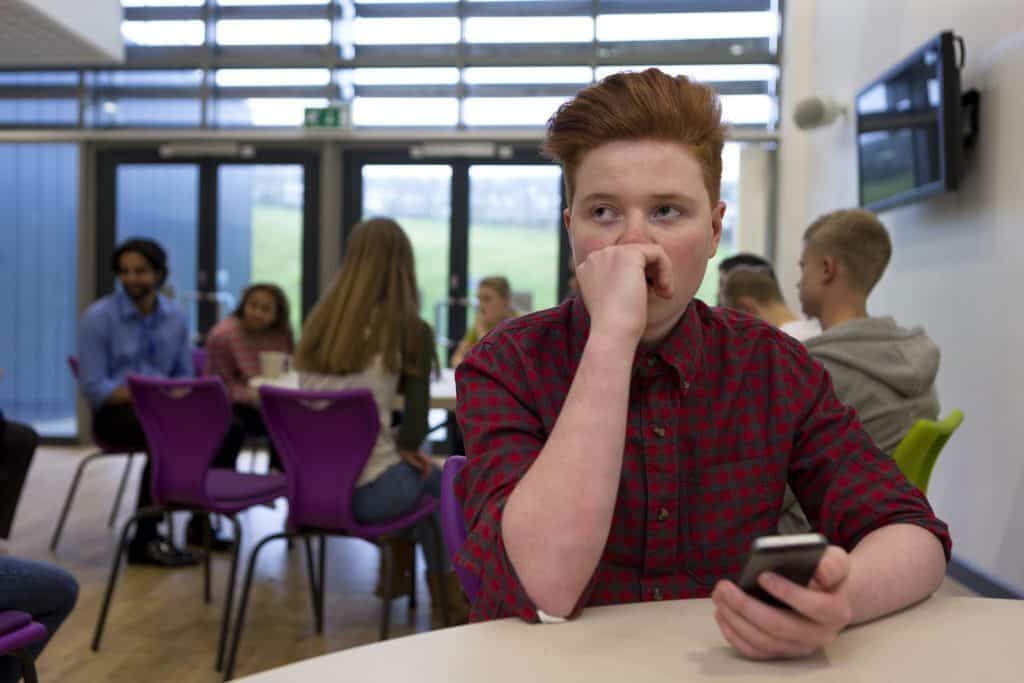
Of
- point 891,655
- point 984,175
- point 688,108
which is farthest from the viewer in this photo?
point 984,175

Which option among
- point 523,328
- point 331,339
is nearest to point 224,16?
point 331,339

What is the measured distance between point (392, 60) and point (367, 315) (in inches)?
209

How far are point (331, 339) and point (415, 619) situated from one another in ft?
3.64

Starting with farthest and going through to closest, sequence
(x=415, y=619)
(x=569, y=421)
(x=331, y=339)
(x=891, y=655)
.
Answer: (x=415, y=619) < (x=331, y=339) < (x=569, y=421) < (x=891, y=655)

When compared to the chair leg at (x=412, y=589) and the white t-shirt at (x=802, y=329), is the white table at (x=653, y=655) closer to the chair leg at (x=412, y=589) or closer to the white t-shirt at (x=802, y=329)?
the white t-shirt at (x=802, y=329)

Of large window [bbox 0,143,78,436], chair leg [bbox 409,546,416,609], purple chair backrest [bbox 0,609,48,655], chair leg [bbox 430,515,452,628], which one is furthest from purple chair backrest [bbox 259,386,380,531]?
large window [bbox 0,143,78,436]

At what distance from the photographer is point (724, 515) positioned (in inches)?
47.4

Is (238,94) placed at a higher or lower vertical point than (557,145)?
higher

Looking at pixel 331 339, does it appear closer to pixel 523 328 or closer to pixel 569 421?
pixel 523 328

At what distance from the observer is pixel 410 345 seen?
3420 mm

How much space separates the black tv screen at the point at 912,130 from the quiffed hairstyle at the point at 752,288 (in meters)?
0.80

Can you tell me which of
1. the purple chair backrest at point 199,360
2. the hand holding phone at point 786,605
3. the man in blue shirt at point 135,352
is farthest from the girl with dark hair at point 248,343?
the hand holding phone at point 786,605

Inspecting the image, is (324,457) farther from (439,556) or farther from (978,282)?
(978,282)

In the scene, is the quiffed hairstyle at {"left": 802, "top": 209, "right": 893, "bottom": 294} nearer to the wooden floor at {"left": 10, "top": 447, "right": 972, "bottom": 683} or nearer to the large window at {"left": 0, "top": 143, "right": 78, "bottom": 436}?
the wooden floor at {"left": 10, "top": 447, "right": 972, "bottom": 683}
